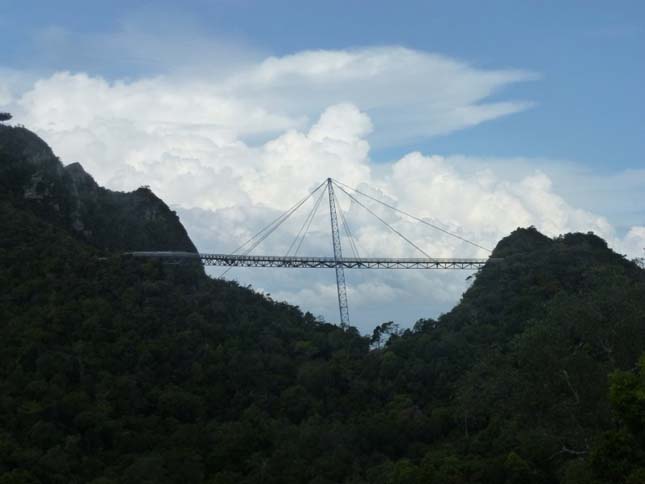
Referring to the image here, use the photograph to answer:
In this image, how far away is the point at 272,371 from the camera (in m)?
41.0

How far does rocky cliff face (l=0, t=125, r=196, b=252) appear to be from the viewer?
4728 cm

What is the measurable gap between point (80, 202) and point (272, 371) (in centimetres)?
1728

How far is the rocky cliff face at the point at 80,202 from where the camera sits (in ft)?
155

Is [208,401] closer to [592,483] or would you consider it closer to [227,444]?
[227,444]

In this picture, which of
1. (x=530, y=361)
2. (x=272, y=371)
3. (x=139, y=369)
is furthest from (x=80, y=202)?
(x=530, y=361)

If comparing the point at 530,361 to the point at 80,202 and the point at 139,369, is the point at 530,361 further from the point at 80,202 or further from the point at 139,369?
the point at 80,202

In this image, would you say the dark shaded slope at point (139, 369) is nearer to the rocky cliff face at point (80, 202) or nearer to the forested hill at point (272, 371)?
the forested hill at point (272, 371)

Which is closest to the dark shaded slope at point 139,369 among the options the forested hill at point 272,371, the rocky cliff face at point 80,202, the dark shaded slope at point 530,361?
the forested hill at point 272,371

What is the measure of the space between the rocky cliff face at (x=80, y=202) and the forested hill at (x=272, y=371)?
5.3 inches

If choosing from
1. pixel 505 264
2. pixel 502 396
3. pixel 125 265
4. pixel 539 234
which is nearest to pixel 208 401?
pixel 125 265

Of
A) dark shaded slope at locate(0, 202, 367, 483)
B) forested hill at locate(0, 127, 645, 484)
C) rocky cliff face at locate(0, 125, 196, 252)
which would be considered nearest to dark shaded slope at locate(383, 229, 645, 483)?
forested hill at locate(0, 127, 645, 484)

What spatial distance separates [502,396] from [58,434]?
1609 centimetres

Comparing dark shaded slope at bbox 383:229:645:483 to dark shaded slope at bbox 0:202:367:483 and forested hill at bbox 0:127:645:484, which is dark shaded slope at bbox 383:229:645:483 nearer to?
forested hill at bbox 0:127:645:484

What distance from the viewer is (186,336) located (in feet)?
131
